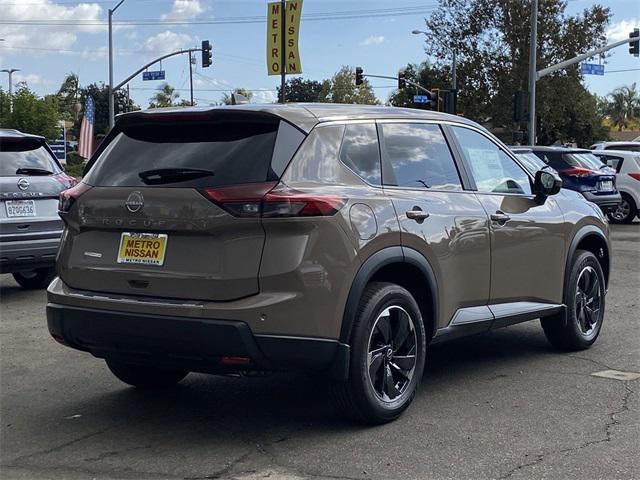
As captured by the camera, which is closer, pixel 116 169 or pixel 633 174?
pixel 116 169

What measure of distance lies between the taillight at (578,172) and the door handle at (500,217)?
493 inches

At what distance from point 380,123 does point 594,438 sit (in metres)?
2.17

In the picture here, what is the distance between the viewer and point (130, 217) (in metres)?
4.57

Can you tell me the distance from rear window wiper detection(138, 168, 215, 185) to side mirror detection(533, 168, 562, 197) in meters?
2.77

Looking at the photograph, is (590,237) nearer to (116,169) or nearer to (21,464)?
(116,169)

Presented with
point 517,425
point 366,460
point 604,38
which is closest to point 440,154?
point 517,425

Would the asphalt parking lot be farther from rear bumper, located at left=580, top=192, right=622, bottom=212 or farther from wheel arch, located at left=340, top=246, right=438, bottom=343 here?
rear bumper, located at left=580, top=192, right=622, bottom=212

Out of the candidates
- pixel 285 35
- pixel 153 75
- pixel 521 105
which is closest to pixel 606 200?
pixel 521 105

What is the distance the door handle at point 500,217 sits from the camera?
18.7ft

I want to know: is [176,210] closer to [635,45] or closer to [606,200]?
[606,200]

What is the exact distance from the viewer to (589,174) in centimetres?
1762

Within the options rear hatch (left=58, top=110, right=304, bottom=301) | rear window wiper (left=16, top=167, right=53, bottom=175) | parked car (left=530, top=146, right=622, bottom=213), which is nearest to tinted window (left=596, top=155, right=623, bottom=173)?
parked car (left=530, top=146, right=622, bottom=213)

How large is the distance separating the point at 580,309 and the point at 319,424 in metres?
2.82

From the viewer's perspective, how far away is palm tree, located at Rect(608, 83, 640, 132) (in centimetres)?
9606
